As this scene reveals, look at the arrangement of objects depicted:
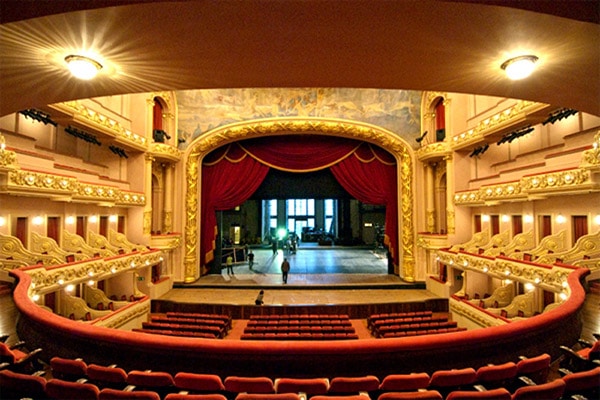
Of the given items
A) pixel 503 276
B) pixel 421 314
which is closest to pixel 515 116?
pixel 503 276

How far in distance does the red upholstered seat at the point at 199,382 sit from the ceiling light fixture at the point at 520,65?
402 centimetres

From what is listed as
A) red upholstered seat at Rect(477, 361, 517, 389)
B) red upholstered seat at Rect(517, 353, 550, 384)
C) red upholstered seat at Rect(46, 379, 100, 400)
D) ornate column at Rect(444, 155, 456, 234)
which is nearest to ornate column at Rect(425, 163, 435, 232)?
ornate column at Rect(444, 155, 456, 234)

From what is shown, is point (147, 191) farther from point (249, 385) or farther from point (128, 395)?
point (249, 385)

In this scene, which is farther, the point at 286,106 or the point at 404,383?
the point at 286,106

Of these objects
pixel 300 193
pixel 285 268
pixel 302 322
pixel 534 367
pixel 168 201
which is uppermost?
pixel 300 193

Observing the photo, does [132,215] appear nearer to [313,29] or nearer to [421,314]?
[421,314]

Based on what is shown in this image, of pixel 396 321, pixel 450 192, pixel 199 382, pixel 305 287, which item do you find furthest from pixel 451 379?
pixel 450 192

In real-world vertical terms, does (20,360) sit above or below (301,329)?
above

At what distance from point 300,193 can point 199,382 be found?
12783mm

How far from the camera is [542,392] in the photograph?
283 centimetres

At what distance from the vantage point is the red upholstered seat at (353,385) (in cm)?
310

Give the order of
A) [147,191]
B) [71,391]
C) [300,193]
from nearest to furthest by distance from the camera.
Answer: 1. [71,391]
2. [147,191]
3. [300,193]

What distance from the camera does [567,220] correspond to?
850cm

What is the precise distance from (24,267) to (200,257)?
7857mm
